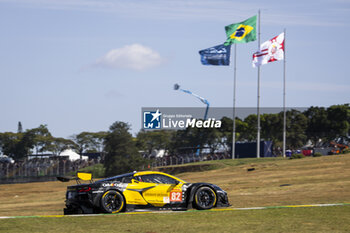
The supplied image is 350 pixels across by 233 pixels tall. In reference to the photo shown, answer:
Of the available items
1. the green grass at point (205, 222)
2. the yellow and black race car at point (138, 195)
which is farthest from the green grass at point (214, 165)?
the green grass at point (205, 222)

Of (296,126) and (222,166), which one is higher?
(296,126)

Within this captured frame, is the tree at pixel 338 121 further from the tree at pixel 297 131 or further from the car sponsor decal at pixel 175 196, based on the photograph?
the car sponsor decal at pixel 175 196

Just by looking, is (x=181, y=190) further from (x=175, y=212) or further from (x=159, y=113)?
(x=159, y=113)

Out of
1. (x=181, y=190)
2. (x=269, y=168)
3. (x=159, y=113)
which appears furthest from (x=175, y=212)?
(x=159, y=113)

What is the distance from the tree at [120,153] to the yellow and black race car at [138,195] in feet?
181

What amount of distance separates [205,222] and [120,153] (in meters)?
60.5

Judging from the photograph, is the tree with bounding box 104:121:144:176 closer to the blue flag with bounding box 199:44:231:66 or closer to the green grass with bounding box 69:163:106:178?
the green grass with bounding box 69:163:106:178

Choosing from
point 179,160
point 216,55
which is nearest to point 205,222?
Answer: point 216,55

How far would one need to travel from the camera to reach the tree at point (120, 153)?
71.1 m

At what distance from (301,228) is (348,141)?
10275 cm

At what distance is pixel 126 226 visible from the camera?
1199cm

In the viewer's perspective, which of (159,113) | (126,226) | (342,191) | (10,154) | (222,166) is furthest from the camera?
A: (10,154)

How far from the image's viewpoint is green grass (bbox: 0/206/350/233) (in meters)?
11.3

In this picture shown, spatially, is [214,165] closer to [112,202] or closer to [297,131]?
[112,202]
